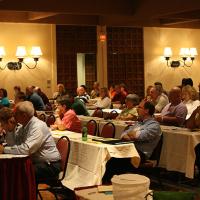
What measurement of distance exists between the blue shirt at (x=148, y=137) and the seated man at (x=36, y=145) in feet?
4.31

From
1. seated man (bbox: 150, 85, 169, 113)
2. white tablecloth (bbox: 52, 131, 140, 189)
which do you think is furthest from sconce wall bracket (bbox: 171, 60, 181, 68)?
white tablecloth (bbox: 52, 131, 140, 189)

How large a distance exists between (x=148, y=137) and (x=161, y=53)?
11.3 m

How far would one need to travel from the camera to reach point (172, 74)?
17859 mm

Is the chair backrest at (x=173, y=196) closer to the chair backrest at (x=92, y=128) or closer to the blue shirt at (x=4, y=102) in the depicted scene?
the chair backrest at (x=92, y=128)

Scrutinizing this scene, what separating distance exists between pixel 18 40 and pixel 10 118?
940cm

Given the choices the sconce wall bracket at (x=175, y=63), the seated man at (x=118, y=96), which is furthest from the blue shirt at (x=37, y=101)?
the sconce wall bracket at (x=175, y=63)

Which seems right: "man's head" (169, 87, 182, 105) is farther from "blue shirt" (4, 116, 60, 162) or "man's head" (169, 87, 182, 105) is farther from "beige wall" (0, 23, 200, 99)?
"beige wall" (0, 23, 200, 99)

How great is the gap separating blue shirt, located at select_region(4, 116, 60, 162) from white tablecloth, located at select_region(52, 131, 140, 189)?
1.34ft

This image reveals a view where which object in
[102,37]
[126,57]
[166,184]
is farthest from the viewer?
[126,57]

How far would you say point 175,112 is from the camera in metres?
8.58

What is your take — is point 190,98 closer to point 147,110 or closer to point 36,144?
point 147,110

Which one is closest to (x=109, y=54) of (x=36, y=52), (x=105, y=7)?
(x=36, y=52)

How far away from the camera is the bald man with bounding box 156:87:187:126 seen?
8477 mm

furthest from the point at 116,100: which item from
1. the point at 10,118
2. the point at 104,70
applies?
the point at 10,118
